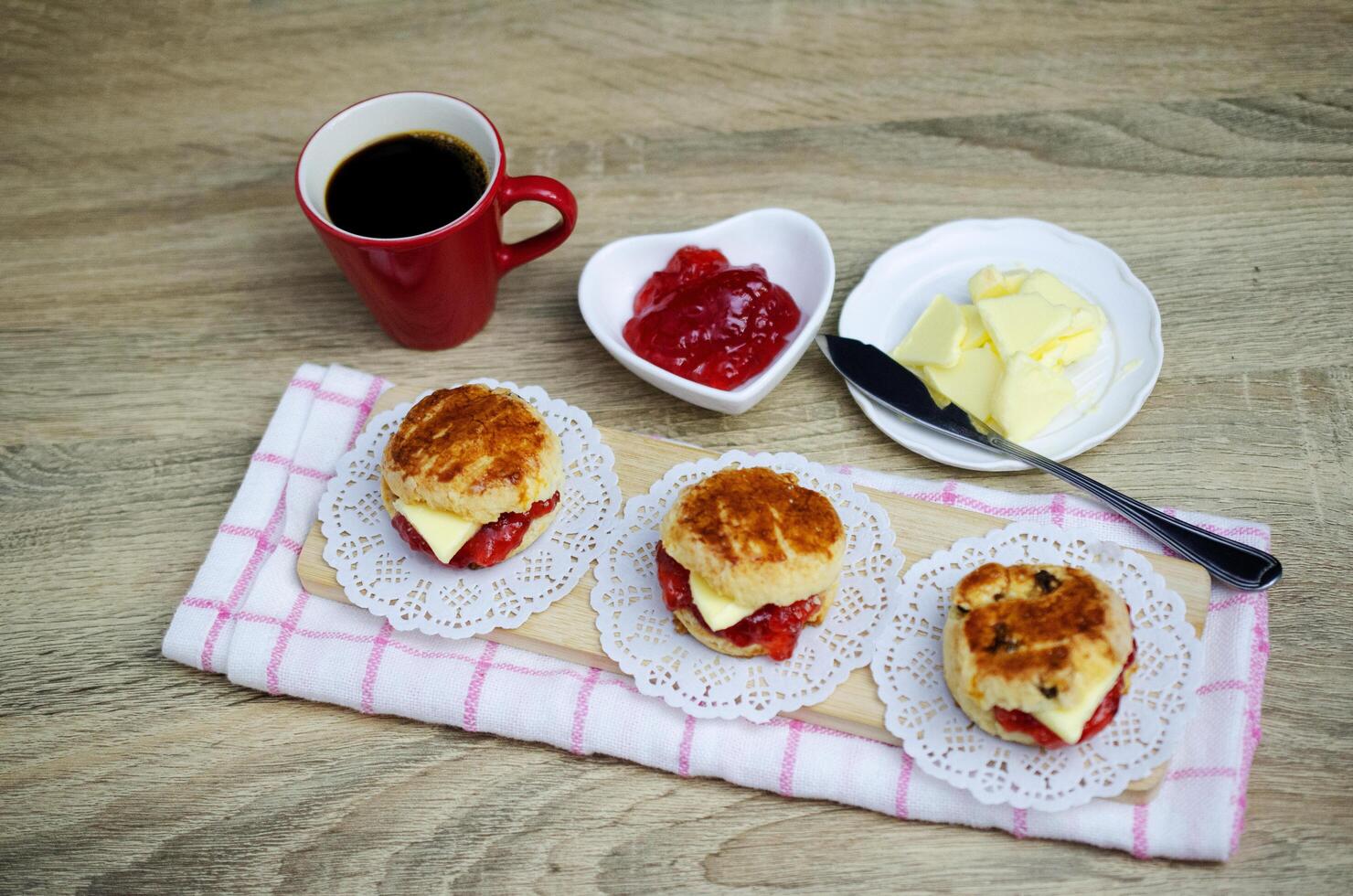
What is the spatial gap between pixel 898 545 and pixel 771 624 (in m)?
0.57

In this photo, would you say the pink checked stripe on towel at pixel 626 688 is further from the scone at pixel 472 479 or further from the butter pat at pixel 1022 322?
the butter pat at pixel 1022 322

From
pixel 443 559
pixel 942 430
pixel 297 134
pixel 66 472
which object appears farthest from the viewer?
pixel 297 134

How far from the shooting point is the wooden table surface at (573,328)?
315cm

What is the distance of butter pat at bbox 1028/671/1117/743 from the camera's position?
2.80 m

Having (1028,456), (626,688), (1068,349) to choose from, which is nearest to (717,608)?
(626,688)

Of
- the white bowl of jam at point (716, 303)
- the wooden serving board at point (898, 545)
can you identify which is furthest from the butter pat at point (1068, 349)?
→ the white bowl of jam at point (716, 303)

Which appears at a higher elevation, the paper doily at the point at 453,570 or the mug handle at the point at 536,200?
the mug handle at the point at 536,200

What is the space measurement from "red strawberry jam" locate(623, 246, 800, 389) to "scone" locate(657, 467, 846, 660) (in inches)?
23.8

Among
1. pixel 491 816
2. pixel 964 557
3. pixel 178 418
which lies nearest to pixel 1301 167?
pixel 964 557

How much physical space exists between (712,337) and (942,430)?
845 mm

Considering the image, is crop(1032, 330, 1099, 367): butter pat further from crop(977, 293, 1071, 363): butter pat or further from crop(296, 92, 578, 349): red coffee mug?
crop(296, 92, 578, 349): red coffee mug

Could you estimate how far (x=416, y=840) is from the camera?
10.4 feet

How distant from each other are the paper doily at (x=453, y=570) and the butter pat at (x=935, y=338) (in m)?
1.12

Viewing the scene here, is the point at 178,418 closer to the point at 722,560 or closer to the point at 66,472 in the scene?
the point at 66,472
